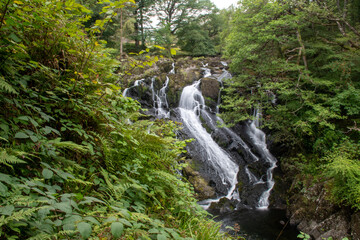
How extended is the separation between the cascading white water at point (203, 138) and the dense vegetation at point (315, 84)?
6.38 feet

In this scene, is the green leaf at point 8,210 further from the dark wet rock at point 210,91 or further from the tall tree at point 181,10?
the tall tree at point 181,10

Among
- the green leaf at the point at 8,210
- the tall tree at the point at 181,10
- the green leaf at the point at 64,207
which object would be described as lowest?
the green leaf at the point at 64,207

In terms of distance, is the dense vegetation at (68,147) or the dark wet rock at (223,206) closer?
the dense vegetation at (68,147)

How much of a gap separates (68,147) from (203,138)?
9571mm

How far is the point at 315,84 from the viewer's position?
843 centimetres

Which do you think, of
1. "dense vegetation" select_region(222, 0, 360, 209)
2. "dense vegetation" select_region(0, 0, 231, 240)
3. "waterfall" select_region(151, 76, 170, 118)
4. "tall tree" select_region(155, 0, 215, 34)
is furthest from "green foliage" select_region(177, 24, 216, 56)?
"dense vegetation" select_region(0, 0, 231, 240)

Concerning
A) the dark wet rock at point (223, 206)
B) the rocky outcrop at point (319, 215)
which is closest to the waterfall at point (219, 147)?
the dark wet rock at point (223, 206)

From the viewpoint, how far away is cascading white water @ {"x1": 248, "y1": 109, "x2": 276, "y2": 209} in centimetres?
802

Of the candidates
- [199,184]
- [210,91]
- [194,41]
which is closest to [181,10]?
[194,41]

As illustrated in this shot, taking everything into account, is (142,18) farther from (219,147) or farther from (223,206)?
(223,206)

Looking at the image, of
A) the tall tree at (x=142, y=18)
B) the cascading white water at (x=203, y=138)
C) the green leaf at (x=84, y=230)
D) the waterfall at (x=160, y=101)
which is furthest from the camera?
the tall tree at (x=142, y=18)

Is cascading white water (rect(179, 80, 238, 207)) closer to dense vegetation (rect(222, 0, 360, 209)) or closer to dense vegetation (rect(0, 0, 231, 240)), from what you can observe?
dense vegetation (rect(222, 0, 360, 209))

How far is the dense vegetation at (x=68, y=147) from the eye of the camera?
106 cm

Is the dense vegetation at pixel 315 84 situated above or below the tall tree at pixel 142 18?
below
